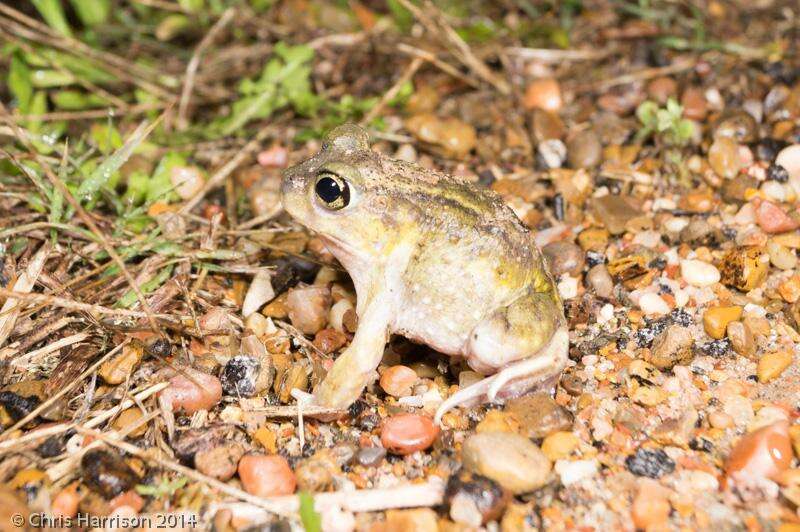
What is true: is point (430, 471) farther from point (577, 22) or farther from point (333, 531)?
point (577, 22)

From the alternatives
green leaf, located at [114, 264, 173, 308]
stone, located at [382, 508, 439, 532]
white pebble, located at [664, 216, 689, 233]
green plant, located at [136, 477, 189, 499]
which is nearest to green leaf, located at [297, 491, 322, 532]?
stone, located at [382, 508, 439, 532]

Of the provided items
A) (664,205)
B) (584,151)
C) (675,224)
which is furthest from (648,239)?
(584,151)

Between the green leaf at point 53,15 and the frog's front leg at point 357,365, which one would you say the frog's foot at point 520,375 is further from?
the green leaf at point 53,15

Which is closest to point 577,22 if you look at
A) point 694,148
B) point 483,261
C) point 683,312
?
point 694,148

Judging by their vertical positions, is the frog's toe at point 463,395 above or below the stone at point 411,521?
above

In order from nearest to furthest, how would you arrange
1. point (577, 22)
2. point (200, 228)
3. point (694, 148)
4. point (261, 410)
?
point (261, 410), point (200, 228), point (694, 148), point (577, 22)

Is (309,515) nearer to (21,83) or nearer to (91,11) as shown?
(21,83)

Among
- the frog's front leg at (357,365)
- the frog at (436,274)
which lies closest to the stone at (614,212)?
the frog at (436,274)
